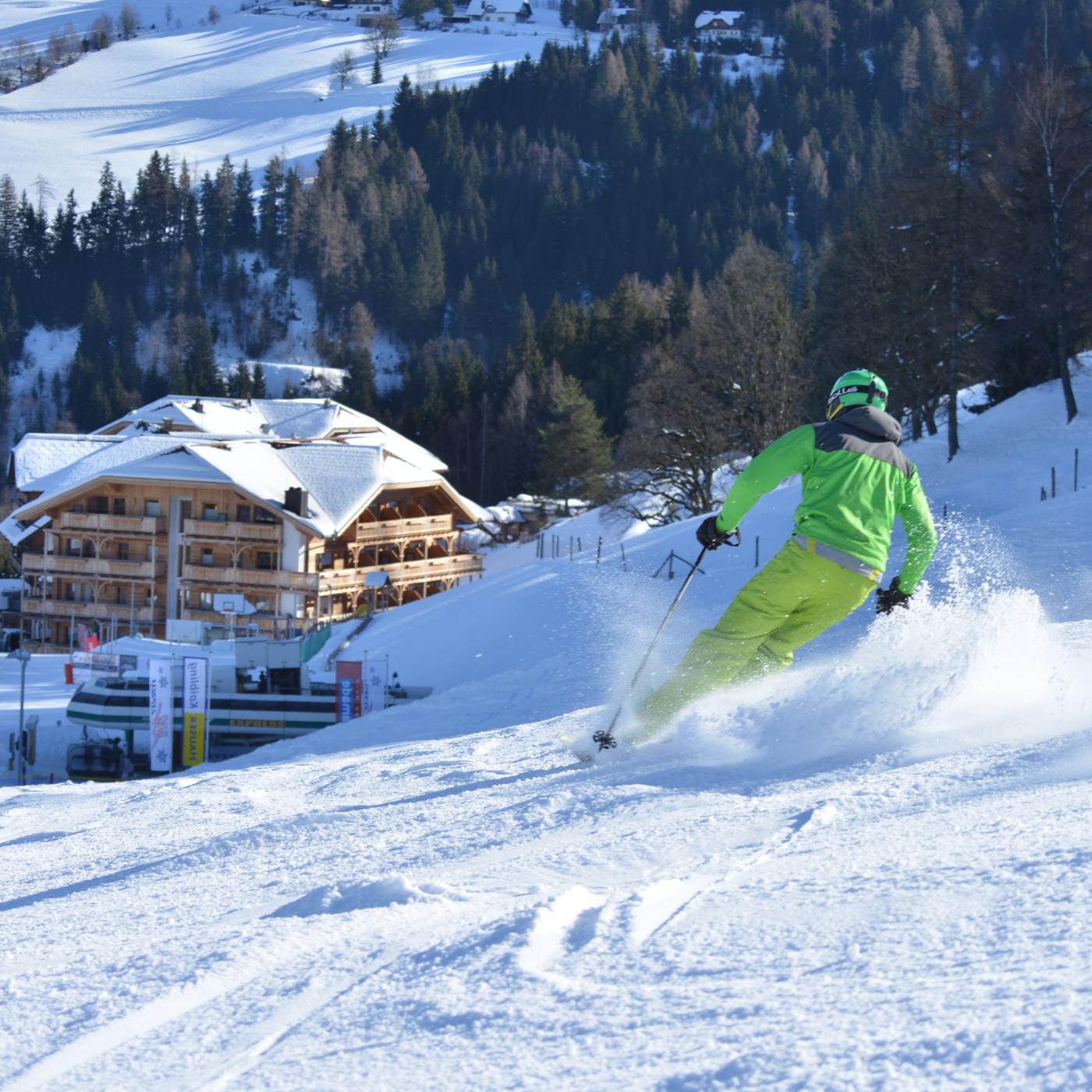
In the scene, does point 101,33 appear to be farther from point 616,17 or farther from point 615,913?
point 615,913

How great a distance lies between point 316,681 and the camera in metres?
20.2

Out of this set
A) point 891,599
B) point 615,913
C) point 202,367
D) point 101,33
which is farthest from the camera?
point 101,33

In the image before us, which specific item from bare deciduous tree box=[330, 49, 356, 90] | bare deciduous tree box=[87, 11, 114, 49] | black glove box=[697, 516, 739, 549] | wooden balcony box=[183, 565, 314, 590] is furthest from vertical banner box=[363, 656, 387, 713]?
bare deciduous tree box=[87, 11, 114, 49]

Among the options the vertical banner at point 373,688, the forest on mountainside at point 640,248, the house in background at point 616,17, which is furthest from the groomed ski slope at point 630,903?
the house in background at point 616,17

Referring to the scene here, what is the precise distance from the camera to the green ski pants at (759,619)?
19.0 ft

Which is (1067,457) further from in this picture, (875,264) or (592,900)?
(592,900)

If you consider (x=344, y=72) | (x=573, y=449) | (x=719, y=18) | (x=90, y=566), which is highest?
(x=719, y=18)

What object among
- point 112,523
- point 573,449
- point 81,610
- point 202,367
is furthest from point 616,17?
point 81,610

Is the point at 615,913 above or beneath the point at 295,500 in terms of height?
above

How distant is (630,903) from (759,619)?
2983mm

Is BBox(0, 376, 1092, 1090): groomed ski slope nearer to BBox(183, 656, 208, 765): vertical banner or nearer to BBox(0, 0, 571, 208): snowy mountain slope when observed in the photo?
BBox(183, 656, 208, 765): vertical banner

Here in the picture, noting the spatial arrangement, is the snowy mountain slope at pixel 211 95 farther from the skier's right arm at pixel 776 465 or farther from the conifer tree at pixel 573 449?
the skier's right arm at pixel 776 465

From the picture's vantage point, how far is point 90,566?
44.5 metres

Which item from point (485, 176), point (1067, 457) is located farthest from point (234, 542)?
point (485, 176)
